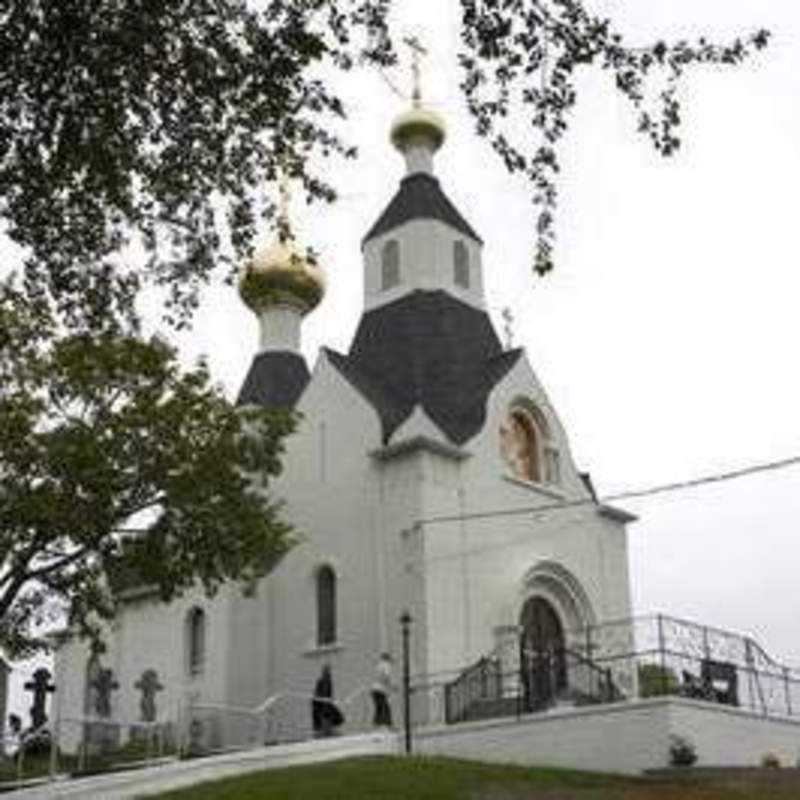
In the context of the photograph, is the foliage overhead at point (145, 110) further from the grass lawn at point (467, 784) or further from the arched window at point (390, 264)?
the arched window at point (390, 264)

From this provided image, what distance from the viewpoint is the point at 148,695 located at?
1314 inches

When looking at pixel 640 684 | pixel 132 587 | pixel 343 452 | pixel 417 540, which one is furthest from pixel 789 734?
pixel 132 587

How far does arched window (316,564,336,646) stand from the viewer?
3369 cm

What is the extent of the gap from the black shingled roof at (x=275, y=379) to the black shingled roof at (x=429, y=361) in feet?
12.5

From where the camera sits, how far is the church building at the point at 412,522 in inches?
1262

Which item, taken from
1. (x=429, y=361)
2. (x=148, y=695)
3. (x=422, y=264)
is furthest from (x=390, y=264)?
(x=148, y=695)

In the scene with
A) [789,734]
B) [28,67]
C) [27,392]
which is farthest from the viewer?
[789,734]

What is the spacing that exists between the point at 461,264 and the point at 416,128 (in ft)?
12.8

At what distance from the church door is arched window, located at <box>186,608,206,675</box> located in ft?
26.4

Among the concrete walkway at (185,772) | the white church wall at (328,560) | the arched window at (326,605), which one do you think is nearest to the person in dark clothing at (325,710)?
the white church wall at (328,560)

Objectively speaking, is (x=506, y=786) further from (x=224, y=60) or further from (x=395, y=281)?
(x=395, y=281)

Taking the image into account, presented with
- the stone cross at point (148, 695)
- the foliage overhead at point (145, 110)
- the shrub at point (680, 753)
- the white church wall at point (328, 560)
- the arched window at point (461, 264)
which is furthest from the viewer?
the arched window at point (461, 264)

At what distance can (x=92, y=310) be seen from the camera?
48.5 ft

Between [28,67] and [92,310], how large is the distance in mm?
3440
